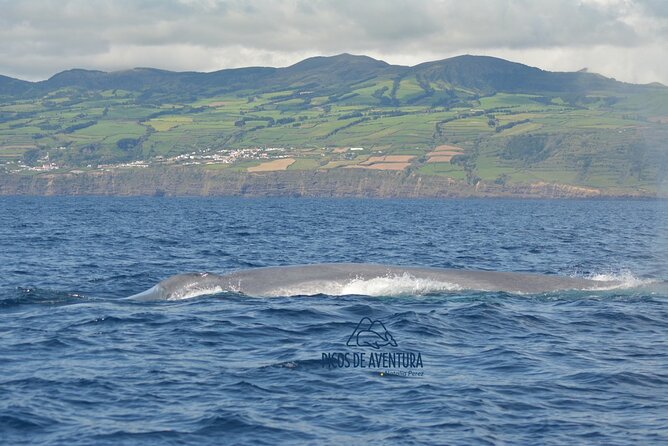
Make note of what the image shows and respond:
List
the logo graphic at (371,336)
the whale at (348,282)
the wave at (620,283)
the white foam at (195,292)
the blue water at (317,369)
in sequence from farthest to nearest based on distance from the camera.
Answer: the wave at (620,283) < the whale at (348,282) < the white foam at (195,292) < the logo graphic at (371,336) < the blue water at (317,369)

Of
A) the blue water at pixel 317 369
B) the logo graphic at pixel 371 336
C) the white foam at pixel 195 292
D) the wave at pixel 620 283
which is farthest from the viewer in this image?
the wave at pixel 620 283

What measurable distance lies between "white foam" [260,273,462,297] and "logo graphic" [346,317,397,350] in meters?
4.33

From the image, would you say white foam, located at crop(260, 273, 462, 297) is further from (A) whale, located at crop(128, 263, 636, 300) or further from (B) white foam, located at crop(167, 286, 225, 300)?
(B) white foam, located at crop(167, 286, 225, 300)

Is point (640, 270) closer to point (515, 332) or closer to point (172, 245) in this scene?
point (515, 332)

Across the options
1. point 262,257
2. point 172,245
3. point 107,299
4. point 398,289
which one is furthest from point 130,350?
point 172,245

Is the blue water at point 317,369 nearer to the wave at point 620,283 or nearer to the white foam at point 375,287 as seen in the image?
the wave at point 620,283

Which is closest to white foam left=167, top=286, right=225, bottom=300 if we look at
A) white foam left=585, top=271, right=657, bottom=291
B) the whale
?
the whale

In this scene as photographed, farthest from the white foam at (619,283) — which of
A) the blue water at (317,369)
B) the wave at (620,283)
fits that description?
the blue water at (317,369)

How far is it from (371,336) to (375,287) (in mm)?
6522

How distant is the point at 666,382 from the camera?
1812cm

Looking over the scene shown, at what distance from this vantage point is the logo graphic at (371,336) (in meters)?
21.4

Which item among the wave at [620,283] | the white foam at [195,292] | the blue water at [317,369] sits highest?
the wave at [620,283]

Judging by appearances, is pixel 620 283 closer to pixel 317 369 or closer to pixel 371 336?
pixel 371 336

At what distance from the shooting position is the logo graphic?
70.1ft
